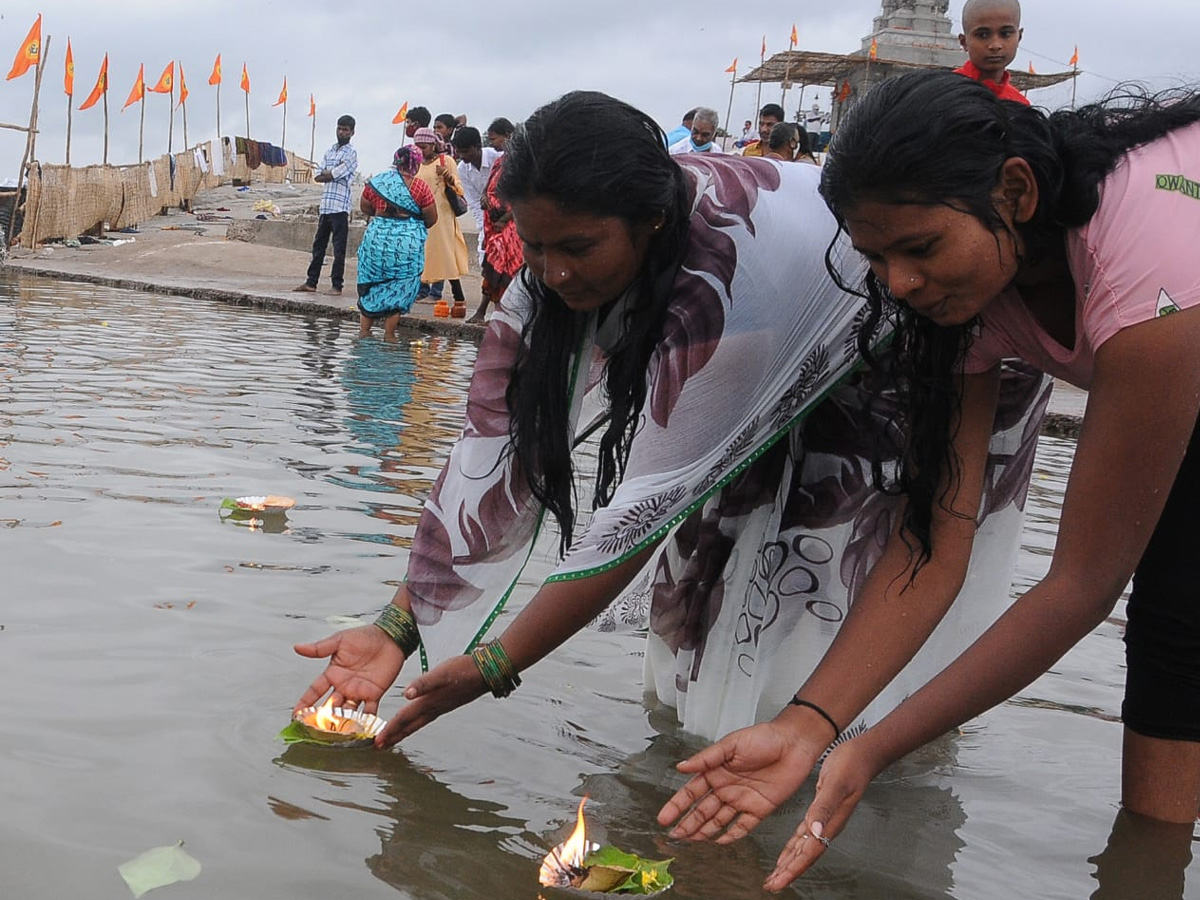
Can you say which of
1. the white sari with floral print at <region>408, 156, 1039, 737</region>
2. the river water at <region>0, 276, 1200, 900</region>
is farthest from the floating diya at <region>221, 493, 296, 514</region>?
the white sari with floral print at <region>408, 156, 1039, 737</region>

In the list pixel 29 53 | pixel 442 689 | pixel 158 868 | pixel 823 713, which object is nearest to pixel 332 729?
pixel 442 689

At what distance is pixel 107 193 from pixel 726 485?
2442 cm

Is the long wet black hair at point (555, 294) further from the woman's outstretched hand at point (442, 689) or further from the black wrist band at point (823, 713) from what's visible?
the black wrist band at point (823, 713)

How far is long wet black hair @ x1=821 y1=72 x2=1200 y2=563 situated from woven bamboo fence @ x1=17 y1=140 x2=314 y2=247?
21.7m

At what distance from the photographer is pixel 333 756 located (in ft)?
8.19

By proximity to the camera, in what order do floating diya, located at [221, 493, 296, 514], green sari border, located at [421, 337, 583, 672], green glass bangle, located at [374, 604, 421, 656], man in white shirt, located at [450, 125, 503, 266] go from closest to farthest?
green sari border, located at [421, 337, 583, 672], green glass bangle, located at [374, 604, 421, 656], floating diya, located at [221, 493, 296, 514], man in white shirt, located at [450, 125, 503, 266]

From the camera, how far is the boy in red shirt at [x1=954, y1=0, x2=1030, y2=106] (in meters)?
5.35

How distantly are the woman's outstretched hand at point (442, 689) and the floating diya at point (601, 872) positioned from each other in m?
0.34

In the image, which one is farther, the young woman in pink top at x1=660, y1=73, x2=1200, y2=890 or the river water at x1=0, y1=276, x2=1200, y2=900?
the river water at x1=0, y1=276, x2=1200, y2=900

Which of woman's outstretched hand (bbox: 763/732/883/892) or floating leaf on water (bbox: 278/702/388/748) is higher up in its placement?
woman's outstretched hand (bbox: 763/732/883/892)

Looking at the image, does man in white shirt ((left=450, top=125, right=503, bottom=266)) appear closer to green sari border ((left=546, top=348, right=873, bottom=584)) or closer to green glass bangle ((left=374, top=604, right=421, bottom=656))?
green glass bangle ((left=374, top=604, right=421, bottom=656))

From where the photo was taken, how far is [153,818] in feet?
7.02

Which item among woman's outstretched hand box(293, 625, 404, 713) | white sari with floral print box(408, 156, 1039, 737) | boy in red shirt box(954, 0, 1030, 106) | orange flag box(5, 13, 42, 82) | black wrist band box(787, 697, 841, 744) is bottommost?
woman's outstretched hand box(293, 625, 404, 713)

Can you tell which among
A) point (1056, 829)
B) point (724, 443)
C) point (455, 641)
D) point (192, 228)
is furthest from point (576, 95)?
point (192, 228)
